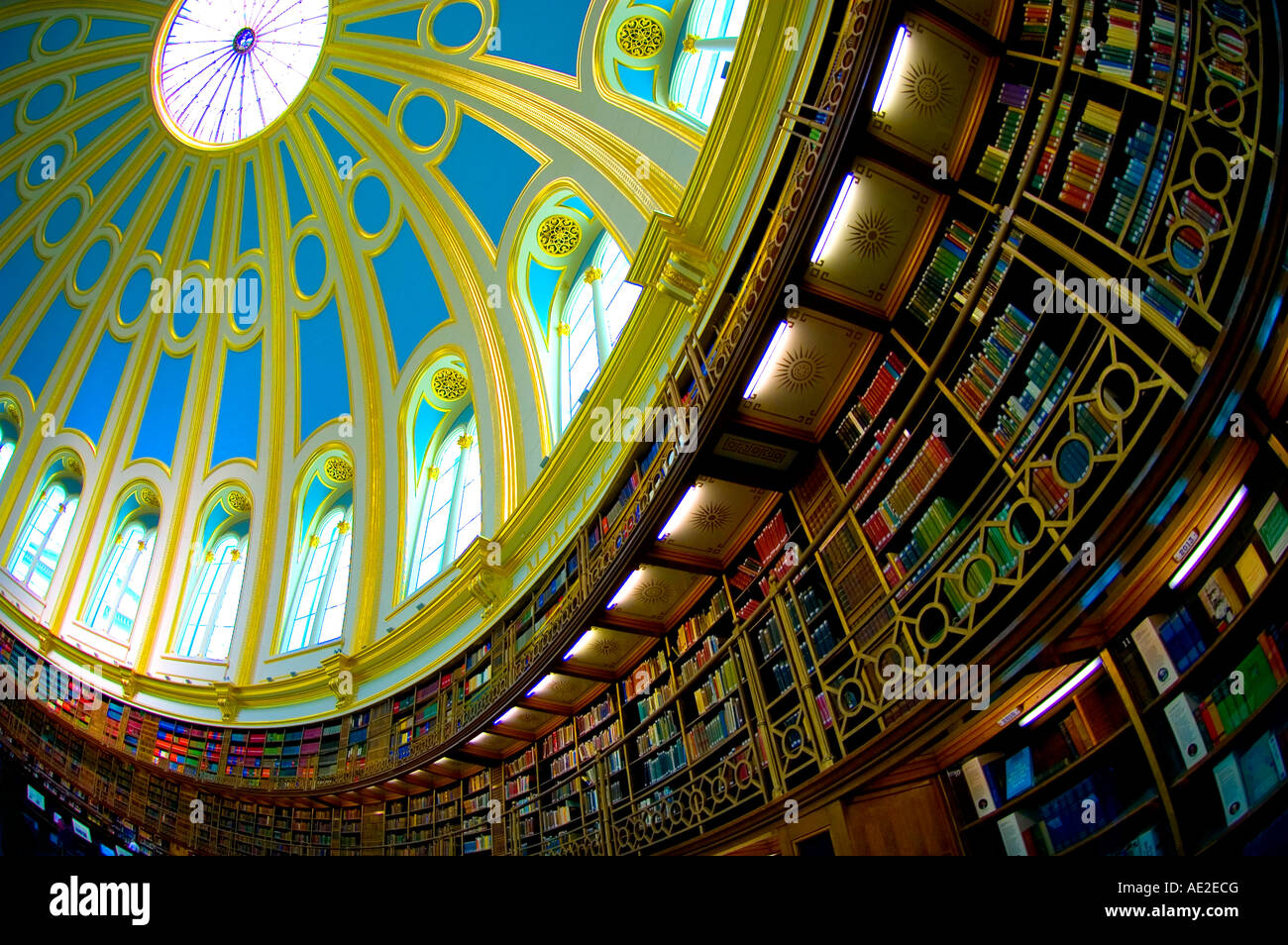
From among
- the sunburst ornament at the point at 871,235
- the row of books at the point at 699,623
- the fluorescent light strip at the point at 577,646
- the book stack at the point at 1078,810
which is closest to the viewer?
the book stack at the point at 1078,810

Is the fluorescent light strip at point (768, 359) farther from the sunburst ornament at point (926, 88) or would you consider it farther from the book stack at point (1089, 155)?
the book stack at point (1089, 155)

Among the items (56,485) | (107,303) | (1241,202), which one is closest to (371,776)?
(1241,202)

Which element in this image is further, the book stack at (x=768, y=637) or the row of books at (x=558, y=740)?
the row of books at (x=558, y=740)

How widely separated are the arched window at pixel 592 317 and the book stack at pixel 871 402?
4895 mm

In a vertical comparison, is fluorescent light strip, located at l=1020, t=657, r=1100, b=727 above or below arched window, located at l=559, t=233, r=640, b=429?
below

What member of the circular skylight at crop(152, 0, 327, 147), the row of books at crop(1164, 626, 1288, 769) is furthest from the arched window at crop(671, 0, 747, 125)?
the circular skylight at crop(152, 0, 327, 147)

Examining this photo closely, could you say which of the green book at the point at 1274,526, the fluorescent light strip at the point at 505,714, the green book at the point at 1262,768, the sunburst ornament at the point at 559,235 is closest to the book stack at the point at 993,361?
the green book at the point at 1274,526

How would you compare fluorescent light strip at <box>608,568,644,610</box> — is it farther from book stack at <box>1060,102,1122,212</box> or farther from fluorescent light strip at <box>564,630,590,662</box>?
book stack at <box>1060,102,1122,212</box>

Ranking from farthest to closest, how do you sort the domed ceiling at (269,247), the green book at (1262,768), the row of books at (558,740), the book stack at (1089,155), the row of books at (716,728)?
1. the domed ceiling at (269,247)
2. the row of books at (558,740)
3. the row of books at (716,728)
4. the book stack at (1089,155)
5. the green book at (1262,768)

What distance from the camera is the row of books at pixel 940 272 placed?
173 inches

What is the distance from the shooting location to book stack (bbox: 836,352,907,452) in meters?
4.69

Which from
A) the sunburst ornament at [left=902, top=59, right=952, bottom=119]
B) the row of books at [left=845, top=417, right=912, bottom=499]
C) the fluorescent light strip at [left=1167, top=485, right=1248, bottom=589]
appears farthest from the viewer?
the sunburst ornament at [left=902, top=59, right=952, bottom=119]

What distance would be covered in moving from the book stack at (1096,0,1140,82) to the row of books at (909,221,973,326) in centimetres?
90

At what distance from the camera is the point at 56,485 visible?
48.7 feet
